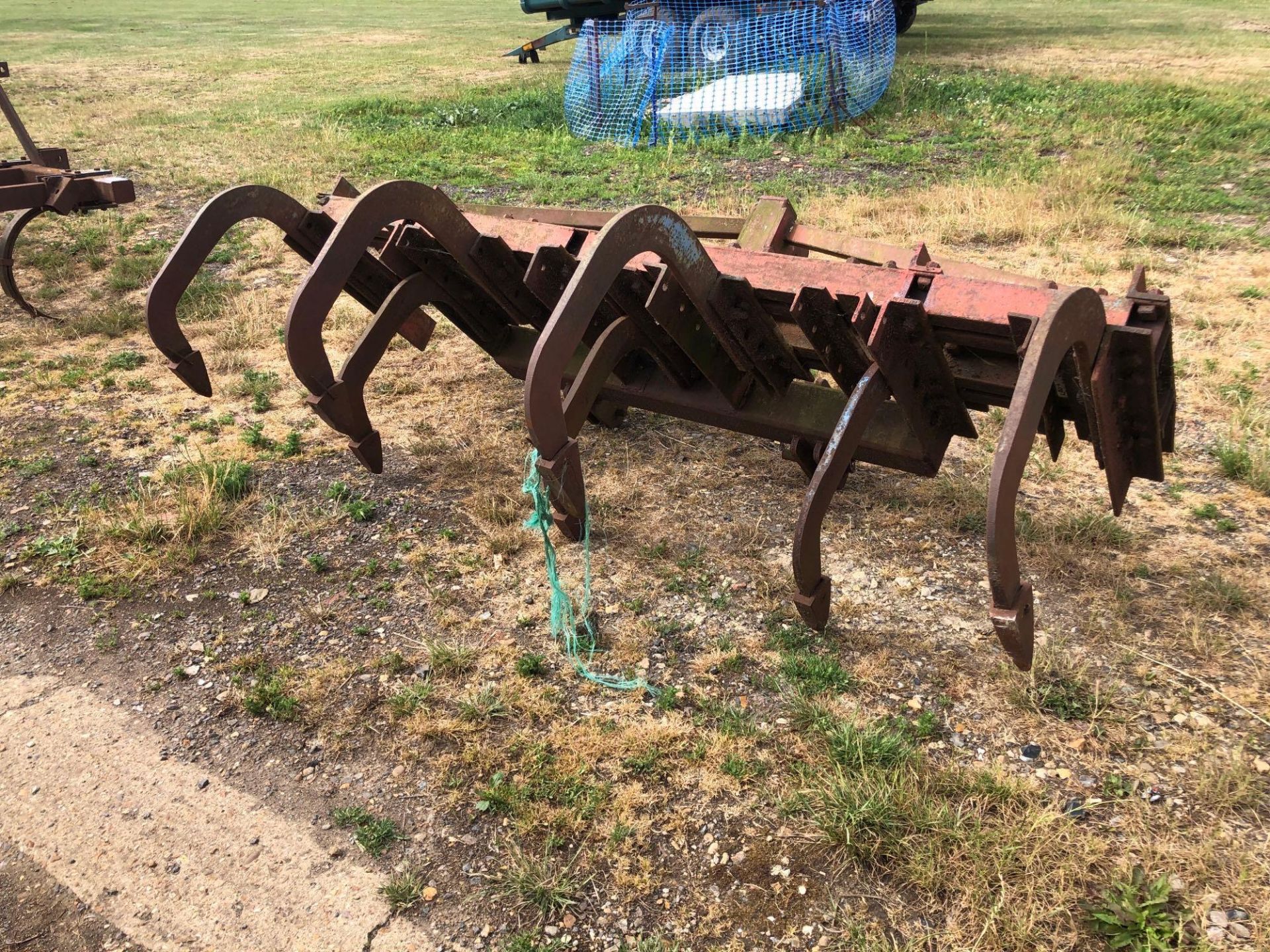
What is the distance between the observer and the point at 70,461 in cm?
476

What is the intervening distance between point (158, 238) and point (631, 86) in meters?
6.54

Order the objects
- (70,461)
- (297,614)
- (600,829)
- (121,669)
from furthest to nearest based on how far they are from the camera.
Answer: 1. (70,461)
2. (297,614)
3. (121,669)
4. (600,829)

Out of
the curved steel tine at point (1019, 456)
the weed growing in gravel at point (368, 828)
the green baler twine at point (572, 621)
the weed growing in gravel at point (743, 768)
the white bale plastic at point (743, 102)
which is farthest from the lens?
the white bale plastic at point (743, 102)

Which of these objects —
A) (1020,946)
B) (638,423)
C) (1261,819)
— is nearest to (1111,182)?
(638,423)

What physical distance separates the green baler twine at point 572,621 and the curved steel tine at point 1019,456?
1316mm

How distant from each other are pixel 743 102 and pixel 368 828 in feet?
35.4

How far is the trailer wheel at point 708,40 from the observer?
39.9 feet

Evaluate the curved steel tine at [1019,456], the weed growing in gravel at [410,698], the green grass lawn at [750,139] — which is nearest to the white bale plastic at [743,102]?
the green grass lawn at [750,139]

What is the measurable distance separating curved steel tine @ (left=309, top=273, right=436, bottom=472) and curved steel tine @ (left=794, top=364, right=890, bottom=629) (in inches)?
78.0

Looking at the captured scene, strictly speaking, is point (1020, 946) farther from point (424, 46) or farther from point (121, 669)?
point (424, 46)

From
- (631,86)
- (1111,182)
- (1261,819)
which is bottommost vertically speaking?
(1261,819)

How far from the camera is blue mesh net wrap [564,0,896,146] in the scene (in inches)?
450

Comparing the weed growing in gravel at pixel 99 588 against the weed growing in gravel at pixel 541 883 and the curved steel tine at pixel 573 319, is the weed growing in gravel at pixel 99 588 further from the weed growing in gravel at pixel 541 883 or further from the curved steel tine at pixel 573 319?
the weed growing in gravel at pixel 541 883

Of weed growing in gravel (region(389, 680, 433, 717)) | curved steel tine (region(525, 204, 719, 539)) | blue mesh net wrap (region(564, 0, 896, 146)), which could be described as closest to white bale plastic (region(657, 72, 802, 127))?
blue mesh net wrap (region(564, 0, 896, 146))
